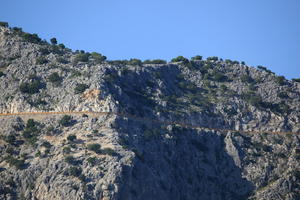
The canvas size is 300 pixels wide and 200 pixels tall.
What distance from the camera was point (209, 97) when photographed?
650 ft

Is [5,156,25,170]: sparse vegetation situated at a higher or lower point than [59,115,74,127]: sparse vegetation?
lower

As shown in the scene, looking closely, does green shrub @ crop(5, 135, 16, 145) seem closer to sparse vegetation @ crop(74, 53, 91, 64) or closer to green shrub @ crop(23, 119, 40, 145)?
green shrub @ crop(23, 119, 40, 145)

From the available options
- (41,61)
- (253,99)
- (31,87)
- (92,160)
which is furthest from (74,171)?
(253,99)

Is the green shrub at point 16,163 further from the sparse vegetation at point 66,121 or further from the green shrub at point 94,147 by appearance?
the sparse vegetation at point 66,121

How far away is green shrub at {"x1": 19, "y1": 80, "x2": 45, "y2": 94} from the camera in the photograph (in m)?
182

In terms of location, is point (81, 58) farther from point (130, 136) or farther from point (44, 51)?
point (130, 136)

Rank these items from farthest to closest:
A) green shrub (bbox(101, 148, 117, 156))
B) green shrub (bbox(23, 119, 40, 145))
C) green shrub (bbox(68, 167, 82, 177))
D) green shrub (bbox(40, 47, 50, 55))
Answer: green shrub (bbox(40, 47, 50, 55)) < green shrub (bbox(23, 119, 40, 145)) < green shrub (bbox(101, 148, 117, 156)) < green shrub (bbox(68, 167, 82, 177))

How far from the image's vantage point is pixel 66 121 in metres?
172

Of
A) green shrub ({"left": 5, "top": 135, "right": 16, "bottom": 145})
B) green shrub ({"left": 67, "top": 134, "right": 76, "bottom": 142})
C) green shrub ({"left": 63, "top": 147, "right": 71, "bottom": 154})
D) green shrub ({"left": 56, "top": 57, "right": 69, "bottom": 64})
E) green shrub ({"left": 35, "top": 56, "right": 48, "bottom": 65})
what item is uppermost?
green shrub ({"left": 56, "top": 57, "right": 69, "bottom": 64})

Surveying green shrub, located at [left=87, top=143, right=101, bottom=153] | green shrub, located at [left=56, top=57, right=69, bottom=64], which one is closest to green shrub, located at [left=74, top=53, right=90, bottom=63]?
green shrub, located at [left=56, top=57, right=69, bottom=64]

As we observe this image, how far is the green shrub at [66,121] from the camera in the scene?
564ft

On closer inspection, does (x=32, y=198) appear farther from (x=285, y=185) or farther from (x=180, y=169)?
(x=285, y=185)

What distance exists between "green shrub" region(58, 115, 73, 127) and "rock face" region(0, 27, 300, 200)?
185 millimetres

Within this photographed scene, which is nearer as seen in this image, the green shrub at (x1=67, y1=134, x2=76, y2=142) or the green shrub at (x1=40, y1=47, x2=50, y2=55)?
the green shrub at (x1=67, y1=134, x2=76, y2=142)
